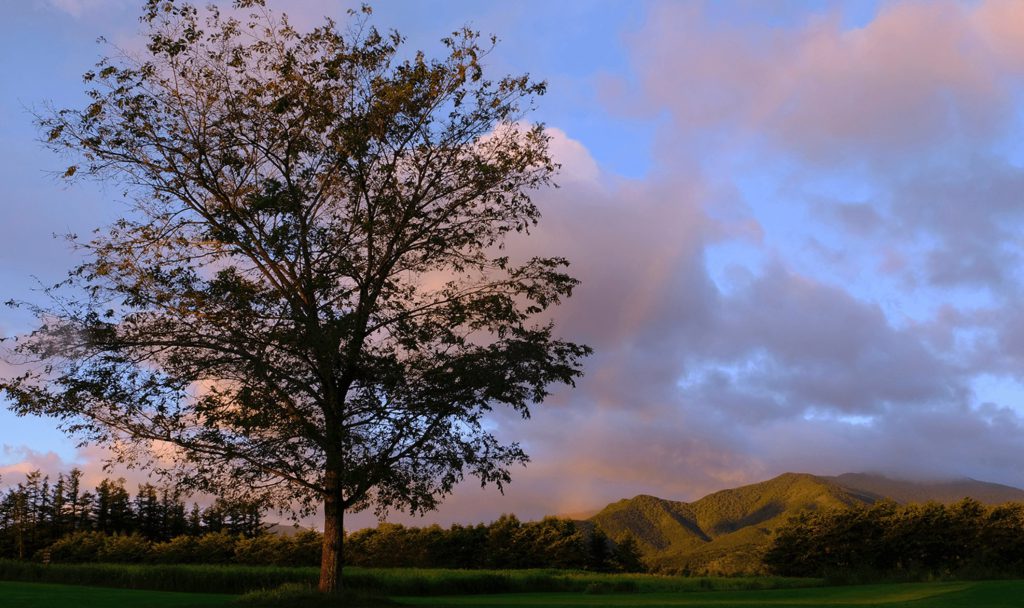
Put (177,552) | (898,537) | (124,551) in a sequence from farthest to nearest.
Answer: (898,537) < (124,551) < (177,552)

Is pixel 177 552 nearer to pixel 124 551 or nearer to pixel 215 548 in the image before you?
pixel 215 548

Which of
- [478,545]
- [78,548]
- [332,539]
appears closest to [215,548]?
[78,548]

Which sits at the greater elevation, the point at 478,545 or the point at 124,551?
the point at 124,551

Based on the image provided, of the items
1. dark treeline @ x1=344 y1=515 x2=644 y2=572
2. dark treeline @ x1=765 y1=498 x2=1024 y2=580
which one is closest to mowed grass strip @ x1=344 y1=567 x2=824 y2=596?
dark treeline @ x1=344 y1=515 x2=644 y2=572

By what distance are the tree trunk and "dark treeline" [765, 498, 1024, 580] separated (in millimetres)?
45882

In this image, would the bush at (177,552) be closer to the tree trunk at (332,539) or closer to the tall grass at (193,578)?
the tall grass at (193,578)

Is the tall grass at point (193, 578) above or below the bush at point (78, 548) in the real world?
below

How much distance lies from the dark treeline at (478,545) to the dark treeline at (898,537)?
1718 centimetres

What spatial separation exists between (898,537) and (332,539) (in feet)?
170

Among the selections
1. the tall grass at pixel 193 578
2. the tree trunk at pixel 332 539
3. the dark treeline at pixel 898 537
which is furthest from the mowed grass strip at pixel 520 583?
the dark treeline at pixel 898 537

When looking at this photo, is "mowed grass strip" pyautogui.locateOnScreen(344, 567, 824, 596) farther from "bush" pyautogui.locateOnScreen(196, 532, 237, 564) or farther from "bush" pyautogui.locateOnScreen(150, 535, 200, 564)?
"bush" pyautogui.locateOnScreen(150, 535, 200, 564)

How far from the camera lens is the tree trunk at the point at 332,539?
2428 cm

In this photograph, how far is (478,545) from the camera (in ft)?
200

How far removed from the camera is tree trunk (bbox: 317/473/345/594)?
79.7ft
